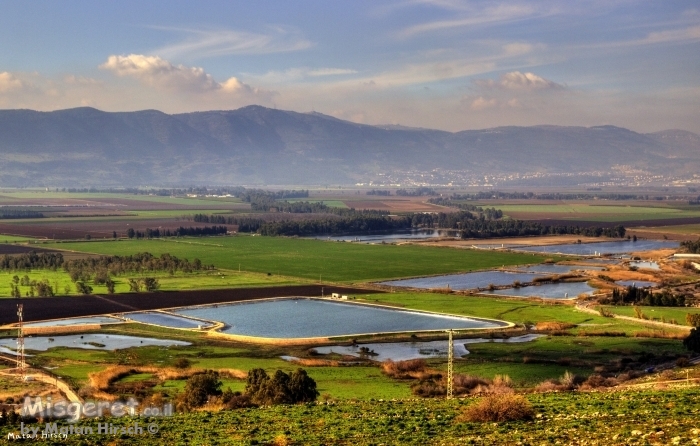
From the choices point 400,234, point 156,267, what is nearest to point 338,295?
point 156,267

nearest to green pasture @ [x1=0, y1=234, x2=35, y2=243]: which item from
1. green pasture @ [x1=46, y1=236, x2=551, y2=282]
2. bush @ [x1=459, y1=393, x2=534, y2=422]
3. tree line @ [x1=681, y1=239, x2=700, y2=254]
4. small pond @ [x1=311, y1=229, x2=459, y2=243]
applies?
green pasture @ [x1=46, y1=236, x2=551, y2=282]

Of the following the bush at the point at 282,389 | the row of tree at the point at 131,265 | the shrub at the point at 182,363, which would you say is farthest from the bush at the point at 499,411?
the row of tree at the point at 131,265

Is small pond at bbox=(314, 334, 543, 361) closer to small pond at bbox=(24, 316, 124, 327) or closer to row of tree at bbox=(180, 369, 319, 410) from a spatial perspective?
row of tree at bbox=(180, 369, 319, 410)

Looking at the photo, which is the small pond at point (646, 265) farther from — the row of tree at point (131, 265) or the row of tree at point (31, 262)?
the row of tree at point (31, 262)

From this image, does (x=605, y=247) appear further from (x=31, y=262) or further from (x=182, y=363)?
(x=182, y=363)

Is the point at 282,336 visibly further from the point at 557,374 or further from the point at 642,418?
the point at 642,418

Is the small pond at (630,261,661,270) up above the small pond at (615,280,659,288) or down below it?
above
